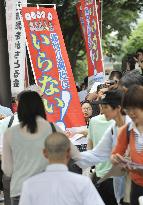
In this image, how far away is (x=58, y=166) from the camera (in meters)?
4.75

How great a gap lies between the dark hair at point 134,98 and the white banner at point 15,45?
25.3ft

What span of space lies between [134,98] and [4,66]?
8570 millimetres

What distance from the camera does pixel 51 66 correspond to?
10.5m

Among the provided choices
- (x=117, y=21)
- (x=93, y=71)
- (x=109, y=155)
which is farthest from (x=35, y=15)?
(x=117, y=21)

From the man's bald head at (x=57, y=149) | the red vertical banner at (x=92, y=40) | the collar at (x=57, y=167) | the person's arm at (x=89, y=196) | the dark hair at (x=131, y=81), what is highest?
the red vertical banner at (x=92, y=40)

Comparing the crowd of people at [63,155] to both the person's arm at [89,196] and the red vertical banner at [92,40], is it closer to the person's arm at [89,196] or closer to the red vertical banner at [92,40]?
the person's arm at [89,196]

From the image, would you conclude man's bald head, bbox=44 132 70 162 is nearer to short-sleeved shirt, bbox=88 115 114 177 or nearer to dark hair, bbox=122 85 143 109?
dark hair, bbox=122 85 143 109

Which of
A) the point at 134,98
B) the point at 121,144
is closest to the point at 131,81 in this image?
the point at 121,144

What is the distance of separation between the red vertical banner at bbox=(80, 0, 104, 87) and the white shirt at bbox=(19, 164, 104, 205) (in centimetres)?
1008

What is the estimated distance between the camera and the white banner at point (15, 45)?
43.5 ft

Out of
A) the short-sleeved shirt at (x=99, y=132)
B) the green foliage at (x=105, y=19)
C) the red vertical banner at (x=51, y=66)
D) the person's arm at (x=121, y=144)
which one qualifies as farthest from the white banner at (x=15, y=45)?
the green foliage at (x=105, y=19)

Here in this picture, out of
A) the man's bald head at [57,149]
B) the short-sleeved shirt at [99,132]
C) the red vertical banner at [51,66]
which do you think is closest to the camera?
the man's bald head at [57,149]

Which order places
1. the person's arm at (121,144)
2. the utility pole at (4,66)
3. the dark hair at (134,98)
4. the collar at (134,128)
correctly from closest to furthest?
1. the dark hair at (134,98)
2. the collar at (134,128)
3. the person's arm at (121,144)
4. the utility pole at (4,66)

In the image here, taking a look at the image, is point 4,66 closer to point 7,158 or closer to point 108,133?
point 108,133
